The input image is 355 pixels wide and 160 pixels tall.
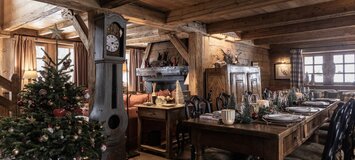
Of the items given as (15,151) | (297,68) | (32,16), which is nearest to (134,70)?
(32,16)

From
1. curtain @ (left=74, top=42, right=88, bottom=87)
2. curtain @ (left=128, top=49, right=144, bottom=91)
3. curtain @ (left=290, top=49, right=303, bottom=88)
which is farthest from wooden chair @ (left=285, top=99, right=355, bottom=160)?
curtain @ (left=128, top=49, right=144, bottom=91)

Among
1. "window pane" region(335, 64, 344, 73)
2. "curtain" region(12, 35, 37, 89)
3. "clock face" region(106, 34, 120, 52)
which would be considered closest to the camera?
"clock face" region(106, 34, 120, 52)

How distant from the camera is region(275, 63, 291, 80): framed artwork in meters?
7.99

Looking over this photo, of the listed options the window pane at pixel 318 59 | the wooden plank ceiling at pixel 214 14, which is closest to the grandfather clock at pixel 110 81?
the wooden plank ceiling at pixel 214 14

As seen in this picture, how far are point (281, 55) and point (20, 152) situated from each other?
783cm

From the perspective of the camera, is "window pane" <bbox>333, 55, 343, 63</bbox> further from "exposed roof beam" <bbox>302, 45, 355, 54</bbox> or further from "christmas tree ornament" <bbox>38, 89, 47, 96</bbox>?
"christmas tree ornament" <bbox>38, 89, 47, 96</bbox>

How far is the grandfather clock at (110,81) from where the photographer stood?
292 cm

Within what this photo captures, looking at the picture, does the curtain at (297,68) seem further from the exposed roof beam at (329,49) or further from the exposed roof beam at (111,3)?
the exposed roof beam at (111,3)

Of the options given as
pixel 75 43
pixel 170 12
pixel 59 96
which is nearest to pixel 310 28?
pixel 170 12

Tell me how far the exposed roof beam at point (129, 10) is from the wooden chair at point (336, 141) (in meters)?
2.74

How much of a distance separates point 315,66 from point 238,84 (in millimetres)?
4073

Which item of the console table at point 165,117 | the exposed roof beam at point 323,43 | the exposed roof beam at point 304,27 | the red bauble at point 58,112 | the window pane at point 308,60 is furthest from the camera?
the window pane at point 308,60

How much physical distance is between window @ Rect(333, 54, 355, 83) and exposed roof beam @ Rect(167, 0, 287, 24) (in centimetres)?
547

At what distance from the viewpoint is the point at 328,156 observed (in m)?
1.76
